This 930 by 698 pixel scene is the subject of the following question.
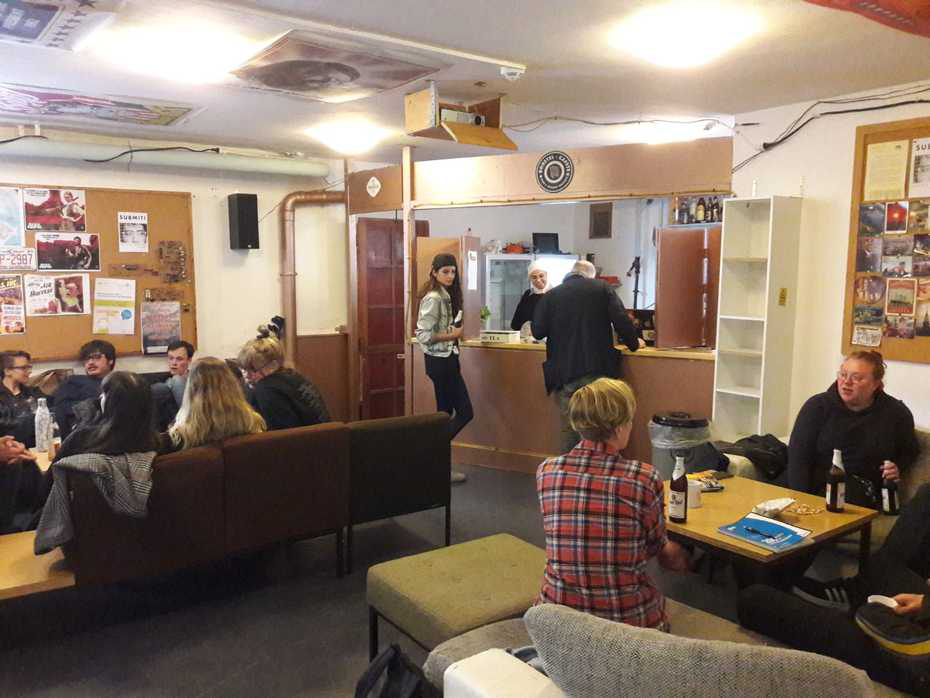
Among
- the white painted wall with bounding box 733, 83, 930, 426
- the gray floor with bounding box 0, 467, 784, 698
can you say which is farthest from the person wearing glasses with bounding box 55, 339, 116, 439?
the white painted wall with bounding box 733, 83, 930, 426

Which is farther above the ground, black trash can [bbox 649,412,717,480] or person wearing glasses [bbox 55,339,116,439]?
person wearing glasses [bbox 55,339,116,439]

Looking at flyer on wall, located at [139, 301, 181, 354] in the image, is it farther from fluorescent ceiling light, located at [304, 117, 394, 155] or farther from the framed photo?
the framed photo

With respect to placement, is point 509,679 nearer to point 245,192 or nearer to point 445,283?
point 445,283

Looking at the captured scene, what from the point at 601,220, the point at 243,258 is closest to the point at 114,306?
the point at 243,258

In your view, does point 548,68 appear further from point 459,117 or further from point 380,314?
point 380,314

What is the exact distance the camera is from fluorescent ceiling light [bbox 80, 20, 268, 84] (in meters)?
3.13

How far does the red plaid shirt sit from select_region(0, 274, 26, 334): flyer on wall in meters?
4.76

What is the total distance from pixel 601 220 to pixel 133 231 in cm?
488

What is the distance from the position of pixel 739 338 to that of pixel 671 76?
5.79 ft

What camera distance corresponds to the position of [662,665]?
134 centimetres

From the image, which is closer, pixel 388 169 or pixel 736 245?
pixel 736 245

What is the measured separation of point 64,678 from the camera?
8.88ft

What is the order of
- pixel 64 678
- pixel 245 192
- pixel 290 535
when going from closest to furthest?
pixel 64 678
pixel 290 535
pixel 245 192

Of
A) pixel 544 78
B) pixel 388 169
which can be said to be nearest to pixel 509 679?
pixel 544 78
